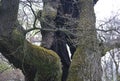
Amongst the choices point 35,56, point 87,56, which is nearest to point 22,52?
point 35,56

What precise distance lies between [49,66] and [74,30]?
5.30ft

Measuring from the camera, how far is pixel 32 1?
874cm

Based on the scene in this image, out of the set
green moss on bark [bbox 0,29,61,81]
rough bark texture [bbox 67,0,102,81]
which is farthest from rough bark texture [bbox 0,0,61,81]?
rough bark texture [bbox 67,0,102,81]

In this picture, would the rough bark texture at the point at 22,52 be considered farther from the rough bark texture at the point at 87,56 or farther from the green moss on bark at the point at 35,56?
the rough bark texture at the point at 87,56

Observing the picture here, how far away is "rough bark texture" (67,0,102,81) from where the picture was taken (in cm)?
943

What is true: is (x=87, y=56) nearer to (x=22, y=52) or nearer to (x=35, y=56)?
(x=35, y=56)

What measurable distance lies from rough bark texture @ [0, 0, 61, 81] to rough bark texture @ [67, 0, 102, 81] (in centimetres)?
75

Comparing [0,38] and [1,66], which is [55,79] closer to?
[0,38]

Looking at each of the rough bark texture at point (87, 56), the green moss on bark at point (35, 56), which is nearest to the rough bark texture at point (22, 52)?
the green moss on bark at point (35, 56)

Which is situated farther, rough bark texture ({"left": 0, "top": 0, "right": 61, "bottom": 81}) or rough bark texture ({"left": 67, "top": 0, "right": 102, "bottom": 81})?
rough bark texture ({"left": 67, "top": 0, "right": 102, "bottom": 81})

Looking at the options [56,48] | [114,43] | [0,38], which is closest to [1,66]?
[56,48]

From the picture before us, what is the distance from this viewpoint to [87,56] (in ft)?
31.5

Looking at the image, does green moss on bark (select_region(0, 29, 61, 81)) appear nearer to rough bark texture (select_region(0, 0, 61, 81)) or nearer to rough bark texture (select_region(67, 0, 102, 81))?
rough bark texture (select_region(0, 0, 61, 81))

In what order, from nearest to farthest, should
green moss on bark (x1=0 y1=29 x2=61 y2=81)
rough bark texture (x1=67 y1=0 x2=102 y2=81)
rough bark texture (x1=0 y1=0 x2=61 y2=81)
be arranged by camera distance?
rough bark texture (x1=0 y1=0 x2=61 y2=81) < green moss on bark (x1=0 y1=29 x2=61 y2=81) < rough bark texture (x1=67 y1=0 x2=102 y2=81)
